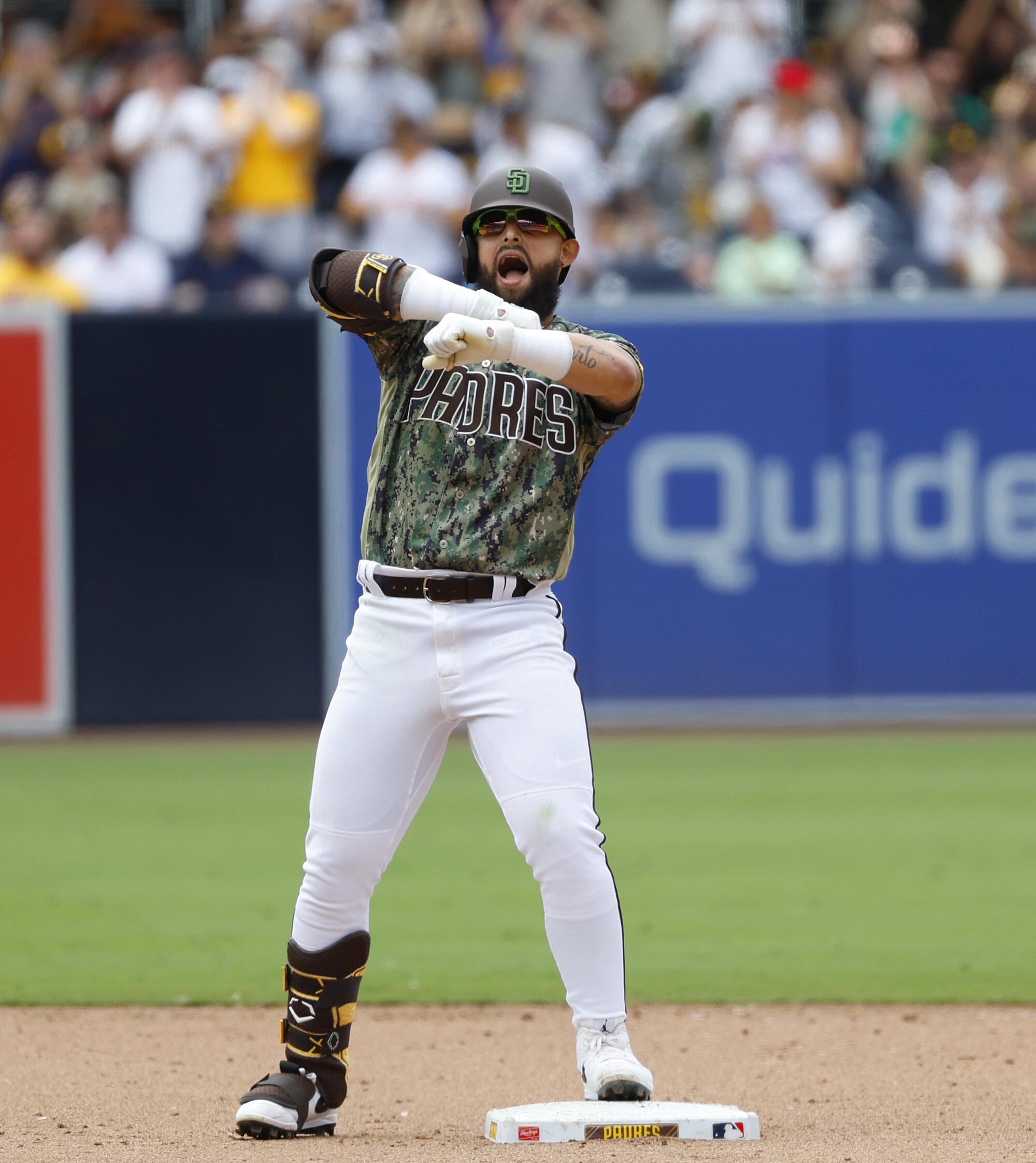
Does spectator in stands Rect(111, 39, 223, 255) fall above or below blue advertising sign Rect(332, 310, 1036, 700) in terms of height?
above

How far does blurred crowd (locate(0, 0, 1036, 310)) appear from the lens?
1296 centimetres

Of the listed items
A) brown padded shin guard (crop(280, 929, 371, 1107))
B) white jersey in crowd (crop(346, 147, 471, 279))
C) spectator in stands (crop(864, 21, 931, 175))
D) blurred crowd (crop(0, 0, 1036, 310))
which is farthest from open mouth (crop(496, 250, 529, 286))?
spectator in stands (crop(864, 21, 931, 175))

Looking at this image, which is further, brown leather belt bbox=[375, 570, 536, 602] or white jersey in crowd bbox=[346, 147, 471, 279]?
white jersey in crowd bbox=[346, 147, 471, 279]

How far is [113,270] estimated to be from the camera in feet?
42.1

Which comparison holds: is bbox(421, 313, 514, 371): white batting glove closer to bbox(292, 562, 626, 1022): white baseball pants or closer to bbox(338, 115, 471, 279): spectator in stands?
bbox(292, 562, 626, 1022): white baseball pants

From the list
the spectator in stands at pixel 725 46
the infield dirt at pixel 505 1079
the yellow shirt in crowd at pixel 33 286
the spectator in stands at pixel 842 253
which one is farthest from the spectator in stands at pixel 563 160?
the infield dirt at pixel 505 1079

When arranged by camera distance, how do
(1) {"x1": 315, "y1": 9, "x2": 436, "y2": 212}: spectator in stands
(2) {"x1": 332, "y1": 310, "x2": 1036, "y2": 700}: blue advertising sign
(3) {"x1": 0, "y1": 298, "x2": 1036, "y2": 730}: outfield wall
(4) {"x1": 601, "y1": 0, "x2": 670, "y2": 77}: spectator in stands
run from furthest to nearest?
(4) {"x1": 601, "y1": 0, "x2": 670, "y2": 77}: spectator in stands < (1) {"x1": 315, "y1": 9, "x2": 436, "y2": 212}: spectator in stands < (2) {"x1": 332, "y1": 310, "x2": 1036, "y2": 700}: blue advertising sign < (3) {"x1": 0, "y1": 298, "x2": 1036, "y2": 730}: outfield wall

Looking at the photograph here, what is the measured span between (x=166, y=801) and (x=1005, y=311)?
19.2 ft

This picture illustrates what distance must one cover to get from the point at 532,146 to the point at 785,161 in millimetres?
1689

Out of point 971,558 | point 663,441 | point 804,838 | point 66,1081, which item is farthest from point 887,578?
point 66,1081

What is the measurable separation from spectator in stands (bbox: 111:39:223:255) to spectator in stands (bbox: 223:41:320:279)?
198mm

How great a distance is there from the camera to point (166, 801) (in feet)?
31.6

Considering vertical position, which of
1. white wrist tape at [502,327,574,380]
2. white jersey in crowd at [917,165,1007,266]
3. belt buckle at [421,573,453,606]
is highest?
white jersey in crowd at [917,165,1007,266]

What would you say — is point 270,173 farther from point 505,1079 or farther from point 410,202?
point 505,1079
